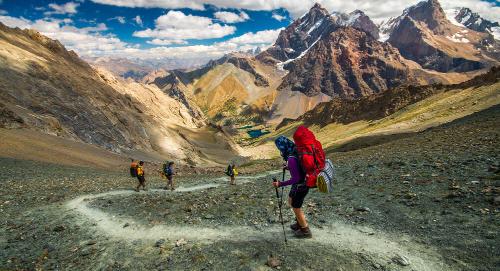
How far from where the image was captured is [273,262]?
447 inches

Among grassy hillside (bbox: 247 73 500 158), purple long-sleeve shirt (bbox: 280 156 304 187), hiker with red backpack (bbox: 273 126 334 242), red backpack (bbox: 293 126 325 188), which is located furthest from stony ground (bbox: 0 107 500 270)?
grassy hillside (bbox: 247 73 500 158)

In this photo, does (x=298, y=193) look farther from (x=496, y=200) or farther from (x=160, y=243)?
(x=496, y=200)

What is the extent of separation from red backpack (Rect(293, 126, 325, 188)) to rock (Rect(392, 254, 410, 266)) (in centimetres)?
341

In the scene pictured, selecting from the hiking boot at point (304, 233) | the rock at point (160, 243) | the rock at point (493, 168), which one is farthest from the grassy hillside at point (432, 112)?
the rock at point (160, 243)

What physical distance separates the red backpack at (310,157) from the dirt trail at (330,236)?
8.83ft

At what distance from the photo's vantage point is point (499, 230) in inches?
480

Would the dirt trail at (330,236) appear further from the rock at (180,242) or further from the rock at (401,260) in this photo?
the rock at (180,242)

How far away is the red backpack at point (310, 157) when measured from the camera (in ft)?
39.6

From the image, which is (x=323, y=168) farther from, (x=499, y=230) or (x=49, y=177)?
(x=49, y=177)

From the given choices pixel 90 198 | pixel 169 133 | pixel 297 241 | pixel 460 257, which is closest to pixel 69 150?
pixel 90 198

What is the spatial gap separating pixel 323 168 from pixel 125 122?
104 m

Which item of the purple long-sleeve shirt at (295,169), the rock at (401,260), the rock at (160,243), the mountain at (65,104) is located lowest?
the rock at (401,260)

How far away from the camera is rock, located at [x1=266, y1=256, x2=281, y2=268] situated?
11.2 meters

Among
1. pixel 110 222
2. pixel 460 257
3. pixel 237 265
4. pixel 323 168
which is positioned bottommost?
pixel 460 257
